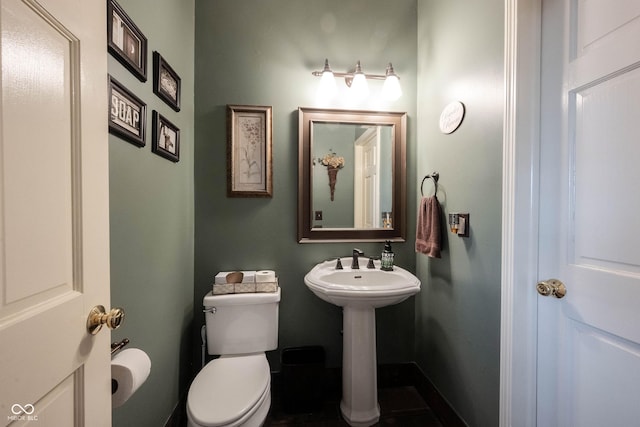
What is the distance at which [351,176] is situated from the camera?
1.77m

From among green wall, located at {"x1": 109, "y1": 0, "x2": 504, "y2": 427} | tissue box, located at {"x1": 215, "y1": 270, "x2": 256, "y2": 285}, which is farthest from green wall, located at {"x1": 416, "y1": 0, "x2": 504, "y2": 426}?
tissue box, located at {"x1": 215, "y1": 270, "x2": 256, "y2": 285}

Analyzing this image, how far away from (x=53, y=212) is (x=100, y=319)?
0.86ft

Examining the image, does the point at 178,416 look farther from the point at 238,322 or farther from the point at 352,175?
the point at 352,175

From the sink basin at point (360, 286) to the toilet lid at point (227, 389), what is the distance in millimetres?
486

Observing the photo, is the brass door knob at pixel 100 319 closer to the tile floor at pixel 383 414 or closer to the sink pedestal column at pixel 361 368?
the sink pedestal column at pixel 361 368

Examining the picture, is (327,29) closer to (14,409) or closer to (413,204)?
(413,204)

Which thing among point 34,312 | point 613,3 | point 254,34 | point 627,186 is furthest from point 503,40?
point 34,312

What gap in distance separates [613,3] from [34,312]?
162 centimetres

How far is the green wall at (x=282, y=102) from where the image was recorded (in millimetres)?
1661

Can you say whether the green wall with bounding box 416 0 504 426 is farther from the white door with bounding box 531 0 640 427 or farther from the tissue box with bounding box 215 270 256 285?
the tissue box with bounding box 215 270 256 285

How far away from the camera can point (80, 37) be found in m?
0.55

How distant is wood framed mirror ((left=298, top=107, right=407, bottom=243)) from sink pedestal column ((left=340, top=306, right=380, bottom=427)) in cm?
52

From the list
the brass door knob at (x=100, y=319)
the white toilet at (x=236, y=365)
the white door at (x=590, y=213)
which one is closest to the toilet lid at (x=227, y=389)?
the white toilet at (x=236, y=365)

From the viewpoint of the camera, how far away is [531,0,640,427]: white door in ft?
2.48
